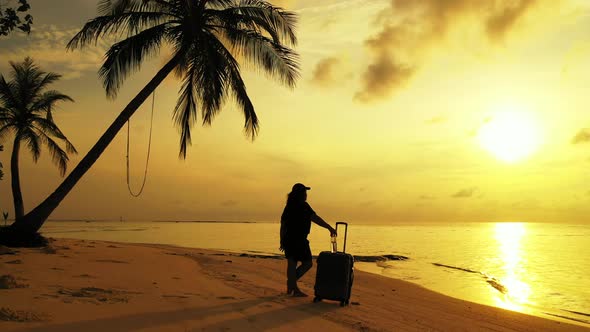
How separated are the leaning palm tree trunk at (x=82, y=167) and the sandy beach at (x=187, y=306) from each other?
2885 mm

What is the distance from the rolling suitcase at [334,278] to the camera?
25.0 feet

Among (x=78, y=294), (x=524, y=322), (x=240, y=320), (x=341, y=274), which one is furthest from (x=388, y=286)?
(x=78, y=294)

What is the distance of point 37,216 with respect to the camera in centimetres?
1406

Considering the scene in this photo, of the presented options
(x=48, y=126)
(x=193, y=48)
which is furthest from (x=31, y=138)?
(x=193, y=48)

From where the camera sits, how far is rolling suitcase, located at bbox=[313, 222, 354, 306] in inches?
300

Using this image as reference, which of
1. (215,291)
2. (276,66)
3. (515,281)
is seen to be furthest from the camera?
(515,281)

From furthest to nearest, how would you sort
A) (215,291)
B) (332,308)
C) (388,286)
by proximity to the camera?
(388,286) < (215,291) < (332,308)

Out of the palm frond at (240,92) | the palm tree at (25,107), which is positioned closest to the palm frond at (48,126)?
the palm tree at (25,107)

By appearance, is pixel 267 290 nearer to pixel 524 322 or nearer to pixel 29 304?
pixel 29 304

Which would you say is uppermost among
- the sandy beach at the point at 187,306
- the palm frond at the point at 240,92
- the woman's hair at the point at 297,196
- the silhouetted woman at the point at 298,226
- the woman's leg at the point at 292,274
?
the palm frond at the point at 240,92

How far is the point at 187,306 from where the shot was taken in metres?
6.64

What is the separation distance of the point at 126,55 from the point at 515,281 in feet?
57.4

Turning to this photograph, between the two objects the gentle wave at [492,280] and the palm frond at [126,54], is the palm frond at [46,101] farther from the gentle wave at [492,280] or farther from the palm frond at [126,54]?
the gentle wave at [492,280]

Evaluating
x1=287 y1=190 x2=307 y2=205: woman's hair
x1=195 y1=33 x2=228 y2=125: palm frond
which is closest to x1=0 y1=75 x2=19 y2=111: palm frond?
x1=195 y1=33 x2=228 y2=125: palm frond
